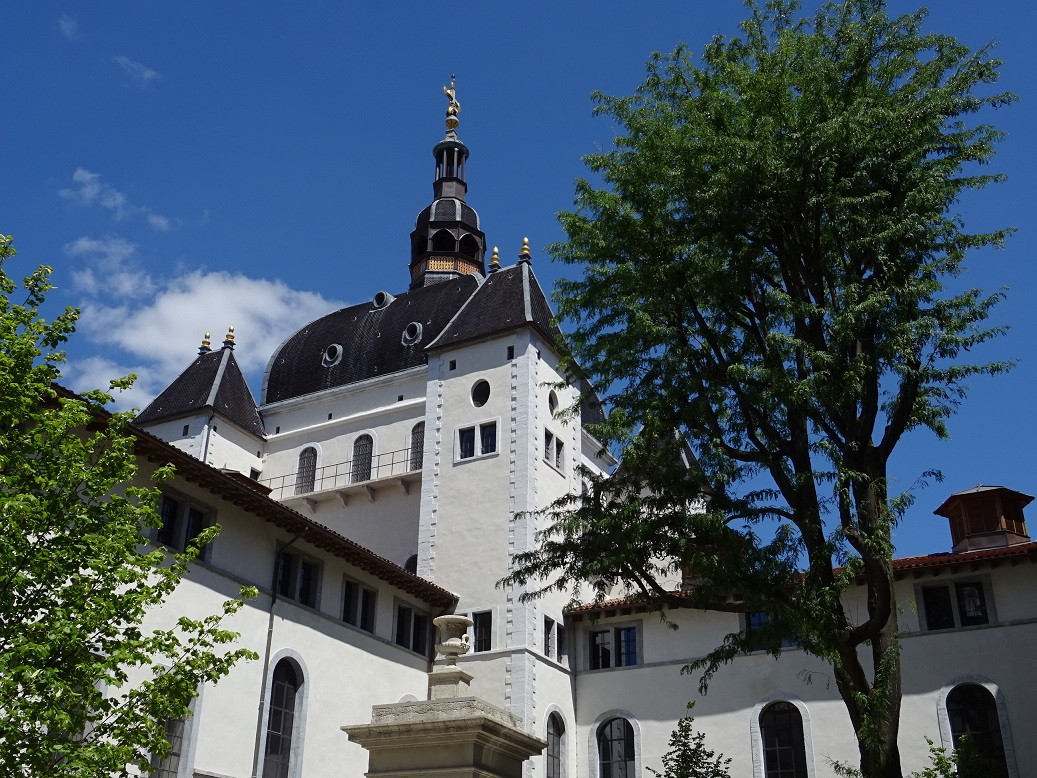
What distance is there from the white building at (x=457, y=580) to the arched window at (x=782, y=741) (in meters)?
0.06

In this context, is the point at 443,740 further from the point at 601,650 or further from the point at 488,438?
the point at 488,438

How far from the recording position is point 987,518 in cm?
3403

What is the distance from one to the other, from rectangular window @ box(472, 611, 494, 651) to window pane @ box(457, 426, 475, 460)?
219 inches

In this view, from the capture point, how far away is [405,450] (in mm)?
39312

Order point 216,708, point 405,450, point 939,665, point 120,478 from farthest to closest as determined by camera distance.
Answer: point 405,450 → point 939,665 → point 216,708 → point 120,478

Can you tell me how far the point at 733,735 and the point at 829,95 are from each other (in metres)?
20.1

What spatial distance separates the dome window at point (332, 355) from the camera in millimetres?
44250

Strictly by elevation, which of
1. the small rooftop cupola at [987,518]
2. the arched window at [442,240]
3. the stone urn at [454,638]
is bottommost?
the stone urn at [454,638]

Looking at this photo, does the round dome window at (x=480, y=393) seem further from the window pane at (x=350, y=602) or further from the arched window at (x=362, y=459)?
the window pane at (x=350, y=602)

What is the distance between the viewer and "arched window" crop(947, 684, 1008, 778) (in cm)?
2695

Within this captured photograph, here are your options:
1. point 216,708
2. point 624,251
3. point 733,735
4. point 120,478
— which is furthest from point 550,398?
point 120,478

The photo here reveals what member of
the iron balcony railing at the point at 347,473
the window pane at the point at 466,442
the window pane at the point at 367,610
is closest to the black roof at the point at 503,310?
the window pane at the point at 466,442

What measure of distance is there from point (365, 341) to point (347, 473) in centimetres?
639

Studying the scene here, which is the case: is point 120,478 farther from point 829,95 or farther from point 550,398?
point 550,398
